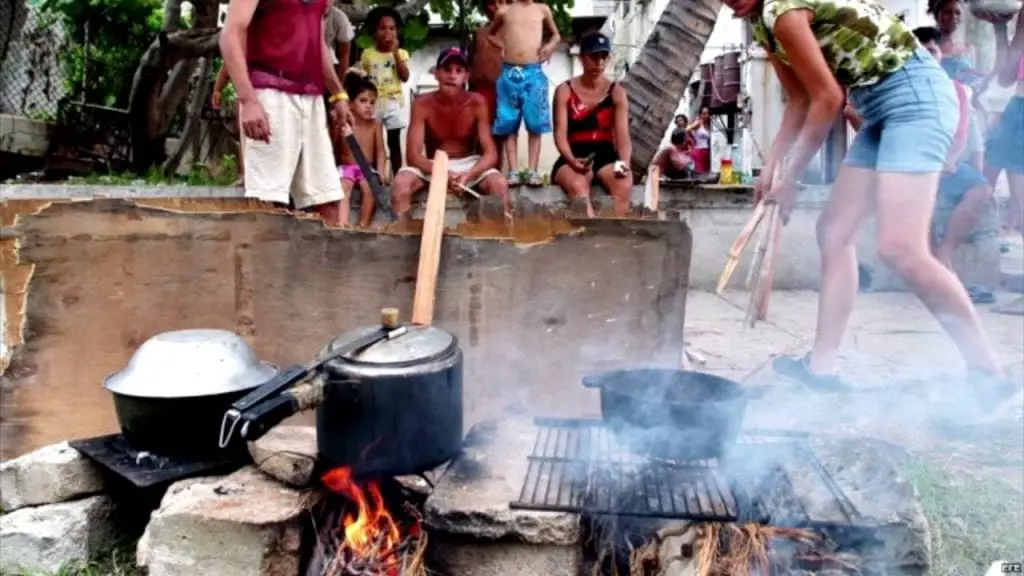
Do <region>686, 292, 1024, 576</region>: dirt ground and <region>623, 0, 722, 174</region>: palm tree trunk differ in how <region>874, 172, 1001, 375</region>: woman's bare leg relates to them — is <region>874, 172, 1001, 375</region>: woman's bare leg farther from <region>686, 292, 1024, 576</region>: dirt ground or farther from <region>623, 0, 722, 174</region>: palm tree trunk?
<region>623, 0, 722, 174</region>: palm tree trunk

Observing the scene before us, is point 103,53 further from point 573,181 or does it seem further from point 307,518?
point 307,518

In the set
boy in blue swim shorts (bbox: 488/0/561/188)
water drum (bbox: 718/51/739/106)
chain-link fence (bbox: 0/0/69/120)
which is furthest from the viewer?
water drum (bbox: 718/51/739/106)

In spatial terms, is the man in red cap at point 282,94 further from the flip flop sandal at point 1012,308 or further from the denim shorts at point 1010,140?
the flip flop sandal at point 1012,308

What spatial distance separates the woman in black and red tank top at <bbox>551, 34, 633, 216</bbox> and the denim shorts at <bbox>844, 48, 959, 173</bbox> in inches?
116

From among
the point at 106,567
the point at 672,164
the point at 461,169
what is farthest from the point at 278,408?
the point at 672,164

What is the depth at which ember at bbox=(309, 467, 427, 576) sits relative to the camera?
7.97 feet

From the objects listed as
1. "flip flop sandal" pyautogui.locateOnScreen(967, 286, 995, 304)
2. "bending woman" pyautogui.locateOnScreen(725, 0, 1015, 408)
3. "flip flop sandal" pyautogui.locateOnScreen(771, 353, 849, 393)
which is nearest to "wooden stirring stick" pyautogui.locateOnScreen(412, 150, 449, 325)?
"bending woman" pyautogui.locateOnScreen(725, 0, 1015, 408)

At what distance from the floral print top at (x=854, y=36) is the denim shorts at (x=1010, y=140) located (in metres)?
3.20

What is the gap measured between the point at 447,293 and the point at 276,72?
5.38ft

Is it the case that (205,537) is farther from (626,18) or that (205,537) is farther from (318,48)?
(626,18)

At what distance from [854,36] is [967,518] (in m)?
2.11

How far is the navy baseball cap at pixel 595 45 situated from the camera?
6848 mm

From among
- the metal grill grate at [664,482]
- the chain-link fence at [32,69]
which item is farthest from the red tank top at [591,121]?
the chain-link fence at [32,69]

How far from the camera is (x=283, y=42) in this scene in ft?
Result: 14.1
